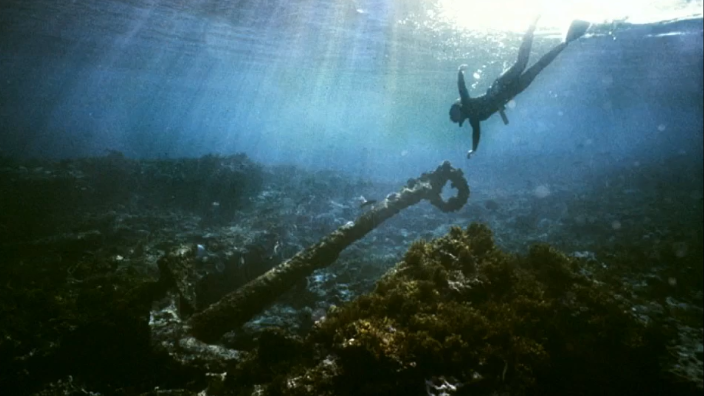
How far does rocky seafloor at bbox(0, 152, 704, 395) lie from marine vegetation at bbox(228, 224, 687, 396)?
0.06 ft

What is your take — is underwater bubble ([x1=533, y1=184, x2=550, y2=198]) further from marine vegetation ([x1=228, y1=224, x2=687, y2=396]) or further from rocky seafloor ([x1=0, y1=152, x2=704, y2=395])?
marine vegetation ([x1=228, y1=224, x2=687, y2=396])

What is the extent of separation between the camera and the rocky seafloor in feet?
14.2

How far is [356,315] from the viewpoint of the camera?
5188 millimetres

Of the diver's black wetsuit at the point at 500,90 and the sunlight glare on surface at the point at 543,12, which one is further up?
the sunlight glare on surface at the point at 543,12

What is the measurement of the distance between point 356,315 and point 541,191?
23.0m

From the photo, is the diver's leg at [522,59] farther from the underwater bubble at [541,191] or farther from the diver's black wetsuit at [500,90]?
the underwater bubble at [541,191]

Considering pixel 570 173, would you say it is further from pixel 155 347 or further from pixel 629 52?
pixel 155 347

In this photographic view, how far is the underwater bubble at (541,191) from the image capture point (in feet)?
76.1

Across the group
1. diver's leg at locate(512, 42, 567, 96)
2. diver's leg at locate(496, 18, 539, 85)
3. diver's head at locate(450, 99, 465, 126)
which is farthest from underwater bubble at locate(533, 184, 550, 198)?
diver's leg at locate(496, 18, 539, 85)

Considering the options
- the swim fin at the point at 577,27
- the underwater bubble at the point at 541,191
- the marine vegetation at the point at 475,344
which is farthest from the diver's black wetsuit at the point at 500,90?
the underwater bubble at the point at 541,191

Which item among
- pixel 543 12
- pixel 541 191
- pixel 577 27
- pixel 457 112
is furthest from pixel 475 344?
pixel 541 191

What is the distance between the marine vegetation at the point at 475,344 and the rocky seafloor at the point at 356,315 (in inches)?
0.7

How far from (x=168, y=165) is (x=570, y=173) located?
29.7 metres

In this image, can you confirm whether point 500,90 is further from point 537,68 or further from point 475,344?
point 475,344
